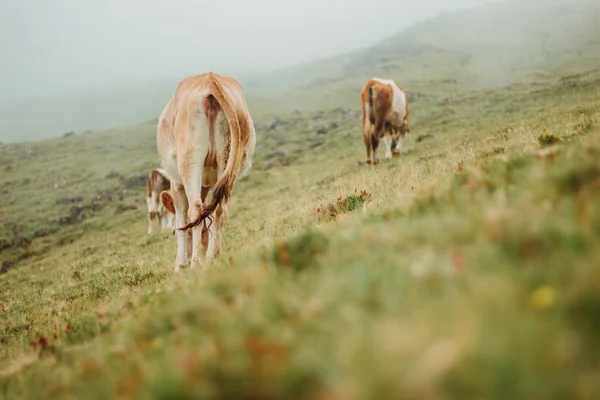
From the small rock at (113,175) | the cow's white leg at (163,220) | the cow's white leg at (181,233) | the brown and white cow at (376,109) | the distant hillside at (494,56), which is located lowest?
the cow's white leg at (163,220)

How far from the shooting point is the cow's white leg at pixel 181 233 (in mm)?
7090

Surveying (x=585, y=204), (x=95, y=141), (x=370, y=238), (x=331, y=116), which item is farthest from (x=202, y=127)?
(x=95, y=141)

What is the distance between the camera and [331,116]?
178 feet

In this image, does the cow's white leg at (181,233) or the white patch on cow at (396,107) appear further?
the white patch on cow at (396,107)

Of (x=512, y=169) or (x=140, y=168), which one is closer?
(x=512, y=169)

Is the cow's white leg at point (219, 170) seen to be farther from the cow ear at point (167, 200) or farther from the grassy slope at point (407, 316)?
the grassy slope at point (407, 316)

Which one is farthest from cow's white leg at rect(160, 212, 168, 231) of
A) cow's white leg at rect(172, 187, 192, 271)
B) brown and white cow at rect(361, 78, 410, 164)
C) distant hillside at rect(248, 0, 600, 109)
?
distant hillside at rect(248, 0, 600, 109)

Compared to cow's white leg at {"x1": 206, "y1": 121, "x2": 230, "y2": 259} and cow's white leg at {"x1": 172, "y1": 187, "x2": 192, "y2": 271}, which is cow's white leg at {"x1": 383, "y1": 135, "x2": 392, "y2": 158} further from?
cow's white leg at {"x1": 206, "y1": 121, "x2": 230, "y2": 259}

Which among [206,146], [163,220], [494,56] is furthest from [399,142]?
[494,56]

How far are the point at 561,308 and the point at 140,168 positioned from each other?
1871 inches

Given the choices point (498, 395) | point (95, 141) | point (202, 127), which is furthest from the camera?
point (95, 141)

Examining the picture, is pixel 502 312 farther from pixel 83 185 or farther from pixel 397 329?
pixel 83 185

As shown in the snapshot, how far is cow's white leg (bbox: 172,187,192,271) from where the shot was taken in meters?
7.09

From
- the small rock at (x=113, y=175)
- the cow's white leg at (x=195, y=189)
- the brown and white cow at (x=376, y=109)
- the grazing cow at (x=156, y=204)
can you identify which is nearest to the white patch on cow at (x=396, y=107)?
the brown and white cow at (x=376, y=109)
